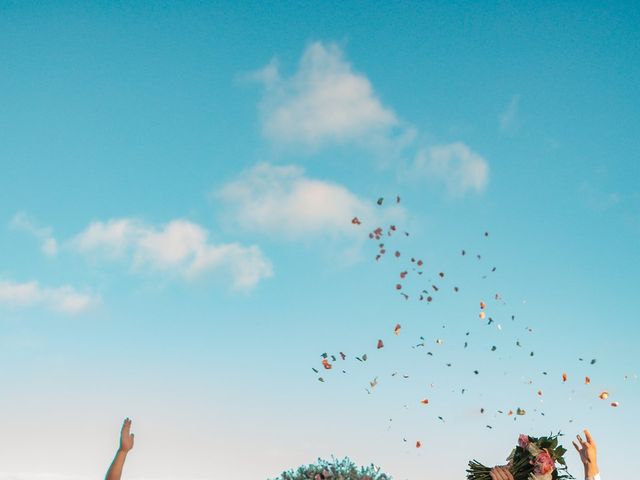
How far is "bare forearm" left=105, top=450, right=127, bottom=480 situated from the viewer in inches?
274

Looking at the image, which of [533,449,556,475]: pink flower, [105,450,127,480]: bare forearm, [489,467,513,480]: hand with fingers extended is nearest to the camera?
[105,450,127,480]: bare forearm

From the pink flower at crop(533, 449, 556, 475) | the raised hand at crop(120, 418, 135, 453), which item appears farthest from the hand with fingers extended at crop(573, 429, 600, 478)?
the raised hand at crop(120, 418, 135, 453)

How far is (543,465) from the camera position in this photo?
1030cm

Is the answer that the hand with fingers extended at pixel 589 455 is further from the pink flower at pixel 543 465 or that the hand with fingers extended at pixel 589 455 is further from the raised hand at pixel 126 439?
the raised hand at pixel 126 439

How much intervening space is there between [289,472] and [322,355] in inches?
197

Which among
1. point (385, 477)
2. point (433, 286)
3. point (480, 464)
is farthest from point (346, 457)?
point (480, 464)

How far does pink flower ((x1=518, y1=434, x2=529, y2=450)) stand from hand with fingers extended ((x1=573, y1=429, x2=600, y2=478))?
133cm

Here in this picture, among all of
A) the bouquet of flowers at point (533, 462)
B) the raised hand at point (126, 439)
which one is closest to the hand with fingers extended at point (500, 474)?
the bouquet of flowers at point (533, 462)

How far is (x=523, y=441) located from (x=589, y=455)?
4.99 feet

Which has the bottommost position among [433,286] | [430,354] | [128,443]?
[128,443]

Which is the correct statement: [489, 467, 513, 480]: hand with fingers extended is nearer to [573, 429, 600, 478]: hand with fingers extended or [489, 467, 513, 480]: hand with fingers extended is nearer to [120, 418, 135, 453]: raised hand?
[573, 429, 600, 478]: hand with fingers extended

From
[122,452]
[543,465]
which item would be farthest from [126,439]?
[543,465]

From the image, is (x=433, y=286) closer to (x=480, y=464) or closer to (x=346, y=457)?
(x=346, y=457)

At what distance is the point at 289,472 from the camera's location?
65.6ft
